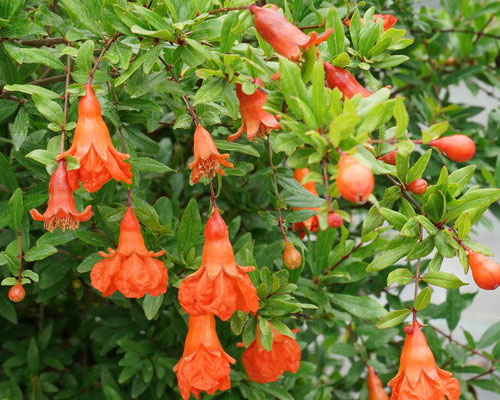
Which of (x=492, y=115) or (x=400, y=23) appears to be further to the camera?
(x=492, y=115)

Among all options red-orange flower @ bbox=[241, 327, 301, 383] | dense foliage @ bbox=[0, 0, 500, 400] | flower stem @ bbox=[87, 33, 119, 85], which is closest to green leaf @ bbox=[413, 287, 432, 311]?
dense foliage @ bbox=[0, 0, 500, 400]

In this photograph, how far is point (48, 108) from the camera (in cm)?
79

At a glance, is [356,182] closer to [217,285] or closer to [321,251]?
[217,285]

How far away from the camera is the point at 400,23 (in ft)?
4.24

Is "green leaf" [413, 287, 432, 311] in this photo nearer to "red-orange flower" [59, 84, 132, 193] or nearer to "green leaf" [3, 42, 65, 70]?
"red-orange flower" [59, 84, 132, 193]

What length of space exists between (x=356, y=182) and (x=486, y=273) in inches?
9.9

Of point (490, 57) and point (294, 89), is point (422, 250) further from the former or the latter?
point (490, 57)

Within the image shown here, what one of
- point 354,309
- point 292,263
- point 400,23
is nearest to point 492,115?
point 400,23

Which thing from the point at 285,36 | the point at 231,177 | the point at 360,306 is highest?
the point at 285,36

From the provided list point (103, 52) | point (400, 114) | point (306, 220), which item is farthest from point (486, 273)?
point (103, 52)

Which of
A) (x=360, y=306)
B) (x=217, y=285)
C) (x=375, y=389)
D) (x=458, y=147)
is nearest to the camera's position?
(x=458, y=147)

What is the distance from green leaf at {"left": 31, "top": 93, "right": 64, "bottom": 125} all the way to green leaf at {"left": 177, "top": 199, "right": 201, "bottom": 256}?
24 cm

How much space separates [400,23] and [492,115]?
14.7 inches

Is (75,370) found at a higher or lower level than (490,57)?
lower
